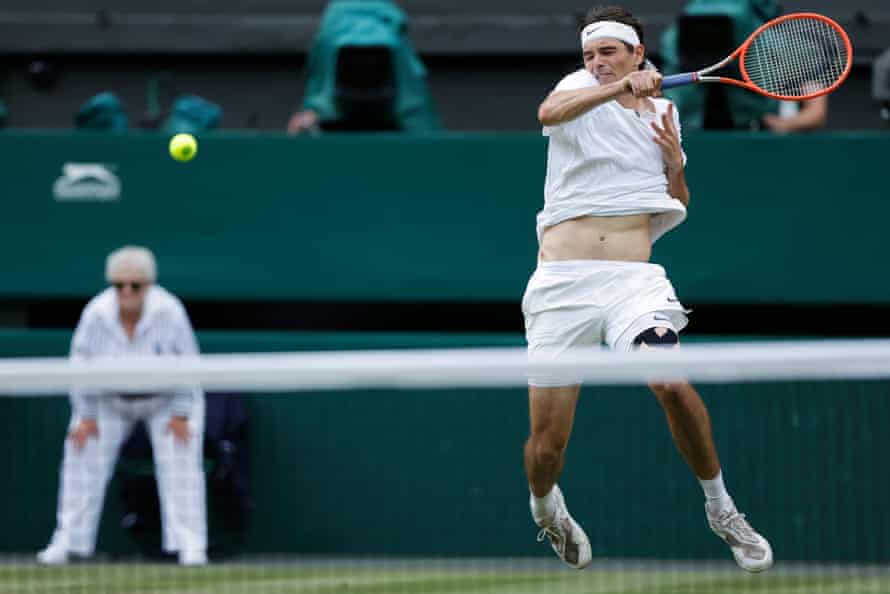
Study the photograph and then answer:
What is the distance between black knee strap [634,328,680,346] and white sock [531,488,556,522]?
0.67 metres

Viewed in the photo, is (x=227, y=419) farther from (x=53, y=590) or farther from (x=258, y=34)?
(x=258, y=34)

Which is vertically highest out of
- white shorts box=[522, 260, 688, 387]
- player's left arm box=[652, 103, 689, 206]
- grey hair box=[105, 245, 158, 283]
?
player's left arm box=[652, 103, 689, 206]

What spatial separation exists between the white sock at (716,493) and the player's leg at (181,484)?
178cm

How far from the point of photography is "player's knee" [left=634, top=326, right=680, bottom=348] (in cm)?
484

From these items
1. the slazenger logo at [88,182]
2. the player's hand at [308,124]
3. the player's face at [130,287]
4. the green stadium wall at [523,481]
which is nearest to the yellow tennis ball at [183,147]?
the slazenger logo at [88,182]

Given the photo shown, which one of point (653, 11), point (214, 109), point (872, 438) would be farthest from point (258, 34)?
point (872, 438)

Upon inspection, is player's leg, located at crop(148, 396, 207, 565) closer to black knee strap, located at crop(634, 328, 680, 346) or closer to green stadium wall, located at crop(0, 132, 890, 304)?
green stadium wall, located at crop(0, 132, 890, 304)

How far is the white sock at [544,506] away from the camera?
5250 millimetres

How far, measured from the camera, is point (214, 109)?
8.77 m

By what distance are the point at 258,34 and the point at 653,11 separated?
8.11 ft

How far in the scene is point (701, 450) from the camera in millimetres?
4957

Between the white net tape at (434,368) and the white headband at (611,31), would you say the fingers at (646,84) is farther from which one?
the white net tape at (434,368)

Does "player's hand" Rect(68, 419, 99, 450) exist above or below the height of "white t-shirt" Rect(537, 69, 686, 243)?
below

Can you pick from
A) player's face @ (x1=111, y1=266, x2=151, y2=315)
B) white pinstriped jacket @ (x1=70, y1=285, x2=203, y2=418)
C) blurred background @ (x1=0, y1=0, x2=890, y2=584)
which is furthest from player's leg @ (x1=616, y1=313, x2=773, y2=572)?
player's face @ (x1=111, y1=266, x2=151, y2=315)
